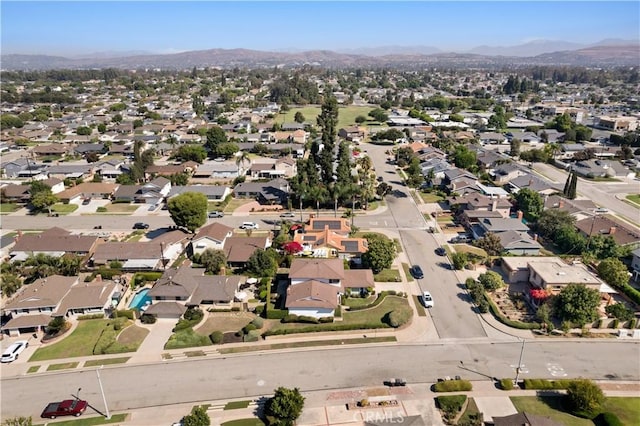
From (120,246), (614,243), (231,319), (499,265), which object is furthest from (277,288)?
(614,243)

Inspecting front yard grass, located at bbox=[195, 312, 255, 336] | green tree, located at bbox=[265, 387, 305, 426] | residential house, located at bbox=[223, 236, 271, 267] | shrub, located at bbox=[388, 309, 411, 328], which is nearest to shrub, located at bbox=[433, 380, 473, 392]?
shrub, located at bbox=[388, 309, 411, 328]

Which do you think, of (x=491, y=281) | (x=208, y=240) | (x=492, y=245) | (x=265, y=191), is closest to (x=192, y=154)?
(x=265, y=191)

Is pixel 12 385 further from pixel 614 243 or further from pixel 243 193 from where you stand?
pixel 614 243

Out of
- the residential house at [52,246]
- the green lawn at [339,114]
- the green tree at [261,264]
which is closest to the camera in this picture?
the green tree at [261,264]

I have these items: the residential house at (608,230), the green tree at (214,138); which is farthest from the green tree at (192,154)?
the residential house at (608,230)

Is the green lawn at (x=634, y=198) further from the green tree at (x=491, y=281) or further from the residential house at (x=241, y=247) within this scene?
the residential house at (x=241, y=247)
